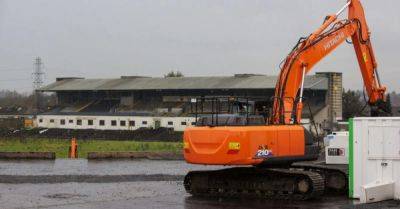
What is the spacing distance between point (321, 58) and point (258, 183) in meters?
4.91

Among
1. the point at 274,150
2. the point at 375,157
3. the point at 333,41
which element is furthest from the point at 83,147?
the point at 375,157

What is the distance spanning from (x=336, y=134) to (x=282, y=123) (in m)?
6.24

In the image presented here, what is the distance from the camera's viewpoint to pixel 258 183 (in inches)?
707

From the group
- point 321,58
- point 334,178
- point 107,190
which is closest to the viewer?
point 334,178

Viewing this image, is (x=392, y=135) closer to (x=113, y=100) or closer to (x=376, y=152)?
(x=376, y=152)

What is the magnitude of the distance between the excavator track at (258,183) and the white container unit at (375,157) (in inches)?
40.8

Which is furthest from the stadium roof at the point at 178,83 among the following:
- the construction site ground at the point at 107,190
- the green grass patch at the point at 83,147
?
the construction site ground at the point at 107,190

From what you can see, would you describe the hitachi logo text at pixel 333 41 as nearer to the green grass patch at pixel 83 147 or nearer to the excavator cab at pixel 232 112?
the excavator cab at pixel 232 112

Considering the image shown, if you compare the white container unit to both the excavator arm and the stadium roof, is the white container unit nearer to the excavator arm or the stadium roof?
the excavator arm

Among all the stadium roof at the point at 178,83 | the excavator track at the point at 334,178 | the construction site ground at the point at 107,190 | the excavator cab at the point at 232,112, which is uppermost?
the stadium roof at the point at 178,83

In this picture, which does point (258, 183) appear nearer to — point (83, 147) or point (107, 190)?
point (107, 190)

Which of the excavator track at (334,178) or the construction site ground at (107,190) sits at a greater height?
the excavator track at (334,178)

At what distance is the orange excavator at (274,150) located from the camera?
669 inches

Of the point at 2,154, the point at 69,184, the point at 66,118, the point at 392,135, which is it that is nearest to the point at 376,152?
the point at 392,135
